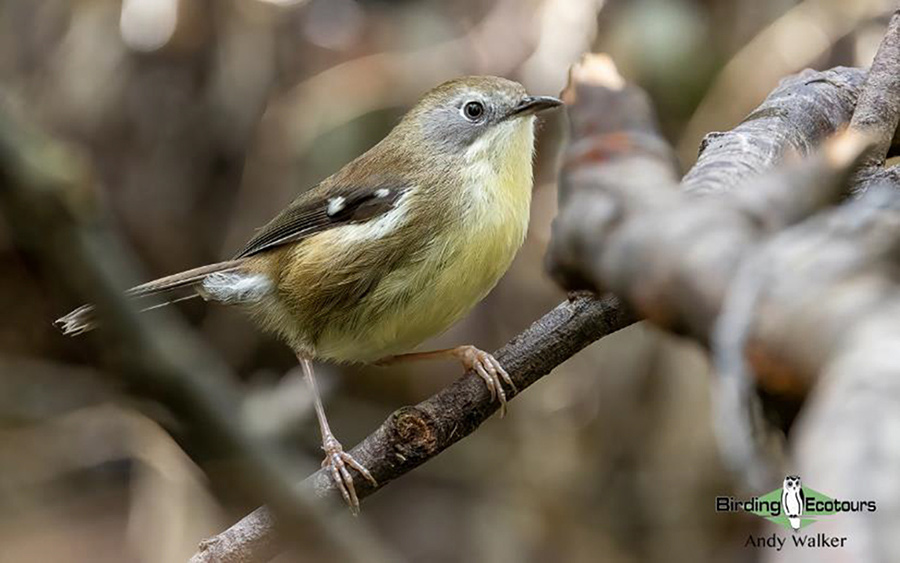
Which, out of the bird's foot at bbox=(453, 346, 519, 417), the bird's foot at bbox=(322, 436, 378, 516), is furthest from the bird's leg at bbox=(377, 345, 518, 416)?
the bird's foot at bbox=(322, 436, 378, 516)

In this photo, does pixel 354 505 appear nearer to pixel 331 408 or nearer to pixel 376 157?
pixel 376 157

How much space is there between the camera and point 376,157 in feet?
12.1

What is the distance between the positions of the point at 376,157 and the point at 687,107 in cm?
229

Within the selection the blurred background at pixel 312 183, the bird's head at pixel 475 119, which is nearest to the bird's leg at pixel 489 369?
the bird's head at pixel 475 119

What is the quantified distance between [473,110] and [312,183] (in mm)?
2047

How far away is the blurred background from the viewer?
5098 mm

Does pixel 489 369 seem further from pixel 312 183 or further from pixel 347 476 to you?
pixel 312 183

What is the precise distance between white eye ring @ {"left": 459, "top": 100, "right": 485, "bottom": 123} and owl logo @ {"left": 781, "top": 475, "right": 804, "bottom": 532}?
2642mm

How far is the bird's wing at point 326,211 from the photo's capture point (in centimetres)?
342

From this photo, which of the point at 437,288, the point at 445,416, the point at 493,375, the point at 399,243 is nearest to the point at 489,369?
the point at 493,375

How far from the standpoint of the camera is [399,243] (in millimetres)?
3238

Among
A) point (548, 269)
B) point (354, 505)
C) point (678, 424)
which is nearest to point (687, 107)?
point (678, 424)

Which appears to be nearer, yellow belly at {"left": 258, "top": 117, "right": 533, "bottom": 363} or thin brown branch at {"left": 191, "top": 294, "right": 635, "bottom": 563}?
thin brown branch at {"left": 191, "top": 294, "right": 635, "bottom": 563}

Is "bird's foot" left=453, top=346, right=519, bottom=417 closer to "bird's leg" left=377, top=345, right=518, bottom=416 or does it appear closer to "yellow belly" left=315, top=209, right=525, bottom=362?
"bird's leg" left=377, top=345, right=518, bottom=416
